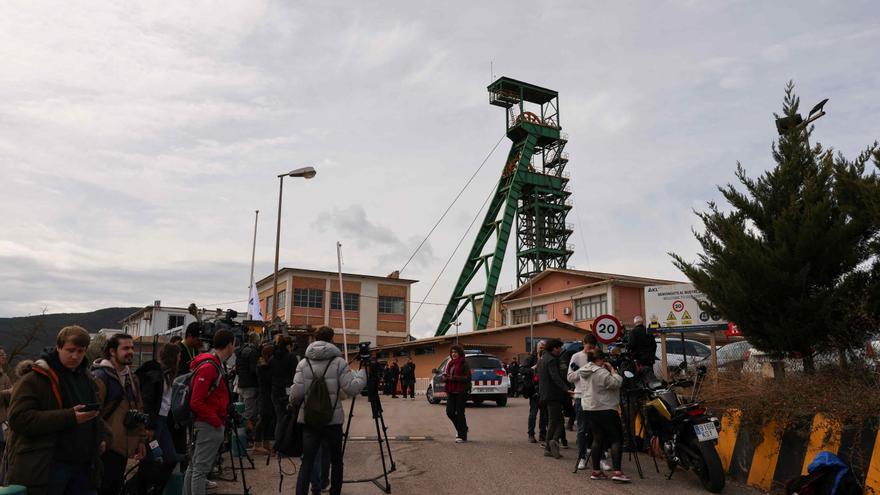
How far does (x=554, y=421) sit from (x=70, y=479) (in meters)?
7.41

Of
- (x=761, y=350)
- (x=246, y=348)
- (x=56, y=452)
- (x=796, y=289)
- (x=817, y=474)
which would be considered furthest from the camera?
(x=246, y=348)

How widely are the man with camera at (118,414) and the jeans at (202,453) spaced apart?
1.54ft

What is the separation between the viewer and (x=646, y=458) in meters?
10.1

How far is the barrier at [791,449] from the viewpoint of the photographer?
6332 mm

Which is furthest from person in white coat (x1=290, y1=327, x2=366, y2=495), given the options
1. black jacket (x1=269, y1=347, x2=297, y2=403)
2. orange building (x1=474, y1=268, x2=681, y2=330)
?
orange building (x1=474, y1=268, x2=681, y2=330)

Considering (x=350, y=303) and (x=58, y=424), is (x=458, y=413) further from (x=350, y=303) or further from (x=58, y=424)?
(x=350, y=303)

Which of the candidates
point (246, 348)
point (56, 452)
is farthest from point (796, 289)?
point (56, 452)

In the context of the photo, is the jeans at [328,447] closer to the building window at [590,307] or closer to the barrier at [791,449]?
the barrier at [791,449]

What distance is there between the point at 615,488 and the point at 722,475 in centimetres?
126

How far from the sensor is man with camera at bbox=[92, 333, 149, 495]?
5.65m

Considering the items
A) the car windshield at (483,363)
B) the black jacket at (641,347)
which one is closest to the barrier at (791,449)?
the black jacket at (641,347)

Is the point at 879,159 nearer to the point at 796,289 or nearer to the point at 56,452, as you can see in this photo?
the point at 796,289

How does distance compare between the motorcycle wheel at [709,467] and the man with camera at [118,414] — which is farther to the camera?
the motorcycle wheel at [709,467]

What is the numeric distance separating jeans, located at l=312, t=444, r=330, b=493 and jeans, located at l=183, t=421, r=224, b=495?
1.11 meters
